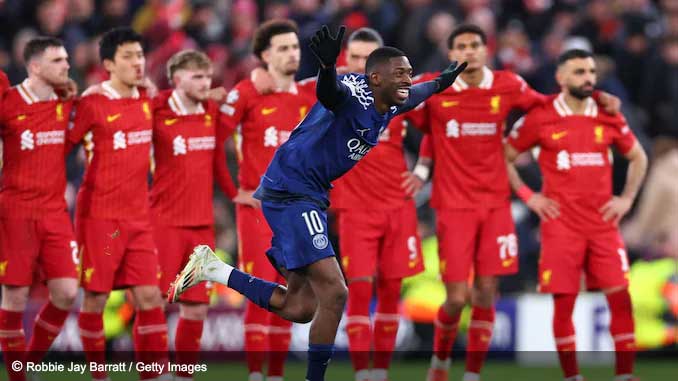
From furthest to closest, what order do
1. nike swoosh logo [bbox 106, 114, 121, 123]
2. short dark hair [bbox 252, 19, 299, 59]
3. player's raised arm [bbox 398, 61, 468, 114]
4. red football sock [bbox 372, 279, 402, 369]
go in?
short dark hair [bbox 252, 19, 299, 59]
red football sock [bbox 372, 279, 402, 369]
nike swoosh logo [bbox 106, 114, 121, 123]
player's raised arm [bbox 398, 61, 468, 114]

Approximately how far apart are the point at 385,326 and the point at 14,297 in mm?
2997

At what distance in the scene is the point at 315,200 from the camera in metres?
10.2

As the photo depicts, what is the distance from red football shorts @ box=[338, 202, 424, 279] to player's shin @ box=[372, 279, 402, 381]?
0.35 ft

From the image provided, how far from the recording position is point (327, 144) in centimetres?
1011

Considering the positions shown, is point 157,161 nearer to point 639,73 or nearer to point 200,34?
point 200,34

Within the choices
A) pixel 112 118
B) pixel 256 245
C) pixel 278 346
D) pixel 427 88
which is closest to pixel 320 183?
pixel 427 88

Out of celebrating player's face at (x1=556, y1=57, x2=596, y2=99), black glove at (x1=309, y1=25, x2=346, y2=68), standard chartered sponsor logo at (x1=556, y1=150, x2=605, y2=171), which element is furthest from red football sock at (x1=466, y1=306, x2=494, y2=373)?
black glove at (x1=309, y1=25, x2=346, y2=68)

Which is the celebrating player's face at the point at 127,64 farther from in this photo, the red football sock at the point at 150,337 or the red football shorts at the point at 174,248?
the red football sock at the point at 150,337

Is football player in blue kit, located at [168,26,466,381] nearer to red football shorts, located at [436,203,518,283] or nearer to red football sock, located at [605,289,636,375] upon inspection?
red football shorts, located at [436,203,518,283]

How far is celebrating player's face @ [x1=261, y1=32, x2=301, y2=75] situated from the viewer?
12.2 m

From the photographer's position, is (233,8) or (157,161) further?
(233,8)

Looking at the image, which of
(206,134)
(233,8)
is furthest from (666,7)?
(206,134)

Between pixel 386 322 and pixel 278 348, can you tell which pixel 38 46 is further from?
pixel 386 322

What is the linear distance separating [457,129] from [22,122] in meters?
3.53
